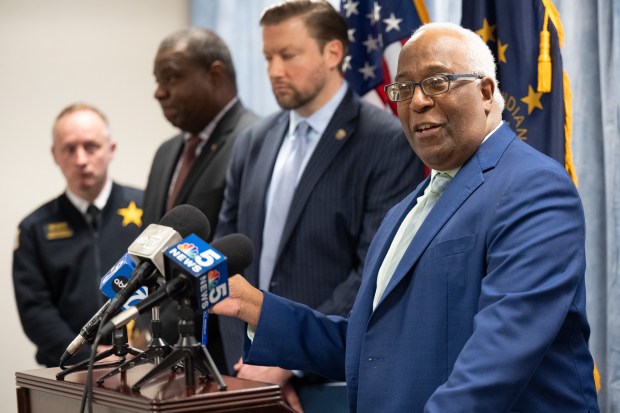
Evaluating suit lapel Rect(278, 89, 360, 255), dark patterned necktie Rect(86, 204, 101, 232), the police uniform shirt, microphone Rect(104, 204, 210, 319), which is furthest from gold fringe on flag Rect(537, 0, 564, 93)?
dark patterned necktie Rect(86, 204, 101, 232)

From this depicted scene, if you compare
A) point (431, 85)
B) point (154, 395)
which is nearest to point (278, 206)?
point (431, 85)

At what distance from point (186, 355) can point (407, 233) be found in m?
0.73

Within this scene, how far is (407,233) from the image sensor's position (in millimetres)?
2336

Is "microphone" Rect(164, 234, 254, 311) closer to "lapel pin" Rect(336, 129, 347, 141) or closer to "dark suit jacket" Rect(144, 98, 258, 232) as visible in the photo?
"lapel pin" Rect(336, 129, 347, 141)

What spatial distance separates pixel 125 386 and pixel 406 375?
0.61 meters

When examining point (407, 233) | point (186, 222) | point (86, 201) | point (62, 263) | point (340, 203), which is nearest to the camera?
point (186, 222)

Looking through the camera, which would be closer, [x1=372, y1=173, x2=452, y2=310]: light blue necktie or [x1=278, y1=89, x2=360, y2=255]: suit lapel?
[x1=372, y1=173, x2=452, y2=310]: light blue necktie

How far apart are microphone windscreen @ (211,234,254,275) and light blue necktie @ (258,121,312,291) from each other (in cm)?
132

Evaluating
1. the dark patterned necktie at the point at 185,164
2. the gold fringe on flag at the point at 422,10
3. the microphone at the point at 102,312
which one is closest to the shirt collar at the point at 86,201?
the dark patterned necktie at the point at 185,164

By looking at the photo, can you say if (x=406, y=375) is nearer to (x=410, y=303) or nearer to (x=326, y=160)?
(x=410, y=303)

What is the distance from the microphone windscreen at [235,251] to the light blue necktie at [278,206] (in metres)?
1.32

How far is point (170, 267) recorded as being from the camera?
5.88ft

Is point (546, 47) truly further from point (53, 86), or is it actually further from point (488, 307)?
point (53, 86)

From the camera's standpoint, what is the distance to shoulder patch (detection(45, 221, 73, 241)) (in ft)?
14.6
